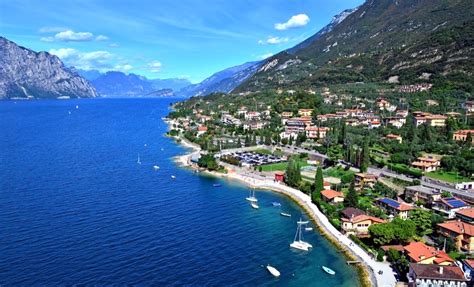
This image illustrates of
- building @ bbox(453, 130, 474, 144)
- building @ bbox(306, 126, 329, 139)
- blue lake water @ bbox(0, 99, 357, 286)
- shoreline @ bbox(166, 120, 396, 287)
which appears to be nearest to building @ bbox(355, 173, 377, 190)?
shoreline @ bbox(166, 120, 396, 287)

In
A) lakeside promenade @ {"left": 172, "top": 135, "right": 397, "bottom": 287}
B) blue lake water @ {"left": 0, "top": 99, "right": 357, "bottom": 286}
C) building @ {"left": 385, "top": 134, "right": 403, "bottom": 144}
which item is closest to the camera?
lakeside promenade @ {"left": 172, "top": 135, "right": 397, "bottom": 287}

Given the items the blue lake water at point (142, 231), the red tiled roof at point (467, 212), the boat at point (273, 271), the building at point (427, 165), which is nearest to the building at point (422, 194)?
the red tiled roof at point (467, 212)

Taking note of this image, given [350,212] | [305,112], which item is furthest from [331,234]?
[305,112]

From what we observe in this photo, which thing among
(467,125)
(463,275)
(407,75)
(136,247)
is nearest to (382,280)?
(463,275)

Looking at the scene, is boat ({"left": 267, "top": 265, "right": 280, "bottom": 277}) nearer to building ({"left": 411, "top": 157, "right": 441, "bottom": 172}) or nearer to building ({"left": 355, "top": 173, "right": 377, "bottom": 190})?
building ({"left": 355, "top": 173, "right": 377, "bottom": 190})

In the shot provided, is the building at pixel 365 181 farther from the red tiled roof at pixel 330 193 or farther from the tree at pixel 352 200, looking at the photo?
the tree at pixel 352 200

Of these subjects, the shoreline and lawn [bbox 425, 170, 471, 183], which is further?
lawn [bbox 425, 170, 471, 183]

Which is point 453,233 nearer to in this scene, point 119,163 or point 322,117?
point 119,163

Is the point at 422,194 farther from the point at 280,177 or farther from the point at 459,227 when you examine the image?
the point at 280,177
